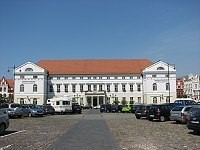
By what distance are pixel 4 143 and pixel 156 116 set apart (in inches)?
691

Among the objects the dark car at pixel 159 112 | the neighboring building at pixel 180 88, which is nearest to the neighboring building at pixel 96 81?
the neighboring building at pixel 180 88

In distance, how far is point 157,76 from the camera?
95.6 meters

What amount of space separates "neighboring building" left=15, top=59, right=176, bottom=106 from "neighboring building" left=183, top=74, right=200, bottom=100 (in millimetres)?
40339

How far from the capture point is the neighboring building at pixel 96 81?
95.8 meters

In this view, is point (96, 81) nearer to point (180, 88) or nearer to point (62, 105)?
point (62, 105)

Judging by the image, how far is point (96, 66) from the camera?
349ft

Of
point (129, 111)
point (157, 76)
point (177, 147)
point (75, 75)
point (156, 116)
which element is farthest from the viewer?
point (75, 75)

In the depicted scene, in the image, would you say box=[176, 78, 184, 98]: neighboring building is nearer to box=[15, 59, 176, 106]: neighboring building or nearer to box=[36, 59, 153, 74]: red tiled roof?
box=[36, 59, 153, 74]: red tiled roof

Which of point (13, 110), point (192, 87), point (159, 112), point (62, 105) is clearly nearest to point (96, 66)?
point (192, 87)

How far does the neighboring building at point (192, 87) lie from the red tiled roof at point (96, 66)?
40.0 metres

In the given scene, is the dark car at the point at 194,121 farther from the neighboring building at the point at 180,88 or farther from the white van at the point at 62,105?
the neighboring building at the point at 180,88

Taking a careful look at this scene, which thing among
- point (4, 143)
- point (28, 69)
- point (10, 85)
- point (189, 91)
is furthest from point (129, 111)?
point (189, 91)

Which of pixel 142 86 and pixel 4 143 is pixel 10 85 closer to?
pixel 142 86

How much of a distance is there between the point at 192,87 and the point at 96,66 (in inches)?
2102
